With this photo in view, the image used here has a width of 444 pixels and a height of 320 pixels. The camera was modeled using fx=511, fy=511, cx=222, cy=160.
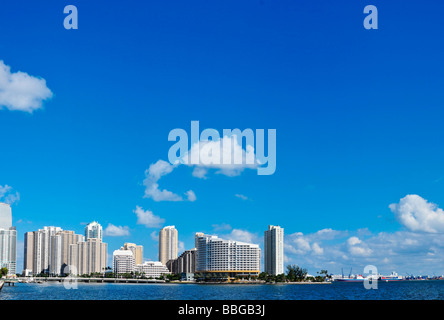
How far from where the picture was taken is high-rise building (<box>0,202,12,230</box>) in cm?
17620

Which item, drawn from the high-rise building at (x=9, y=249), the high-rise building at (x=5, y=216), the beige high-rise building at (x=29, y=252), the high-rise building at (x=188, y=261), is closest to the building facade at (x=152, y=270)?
the high-rise building at (x=188, y=261)

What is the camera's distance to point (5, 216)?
181m

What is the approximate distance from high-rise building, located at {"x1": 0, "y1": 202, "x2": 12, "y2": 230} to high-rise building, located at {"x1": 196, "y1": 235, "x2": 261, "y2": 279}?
7126 cm

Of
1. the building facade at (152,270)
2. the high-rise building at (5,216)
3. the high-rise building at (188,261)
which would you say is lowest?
the building facade at (152,270)

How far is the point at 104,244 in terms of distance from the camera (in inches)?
7648

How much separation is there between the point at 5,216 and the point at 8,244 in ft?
49.5

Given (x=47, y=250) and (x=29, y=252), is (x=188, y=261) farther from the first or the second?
(x=29, y=252)

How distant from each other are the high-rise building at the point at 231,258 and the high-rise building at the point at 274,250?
11.1ft

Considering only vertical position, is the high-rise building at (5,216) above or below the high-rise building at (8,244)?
above

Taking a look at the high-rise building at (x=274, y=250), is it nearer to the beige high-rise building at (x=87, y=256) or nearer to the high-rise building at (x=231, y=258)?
the high-rise building at (x=231, y=258)

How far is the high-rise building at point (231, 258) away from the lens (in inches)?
6427

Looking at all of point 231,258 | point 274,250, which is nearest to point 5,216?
point 231,258
